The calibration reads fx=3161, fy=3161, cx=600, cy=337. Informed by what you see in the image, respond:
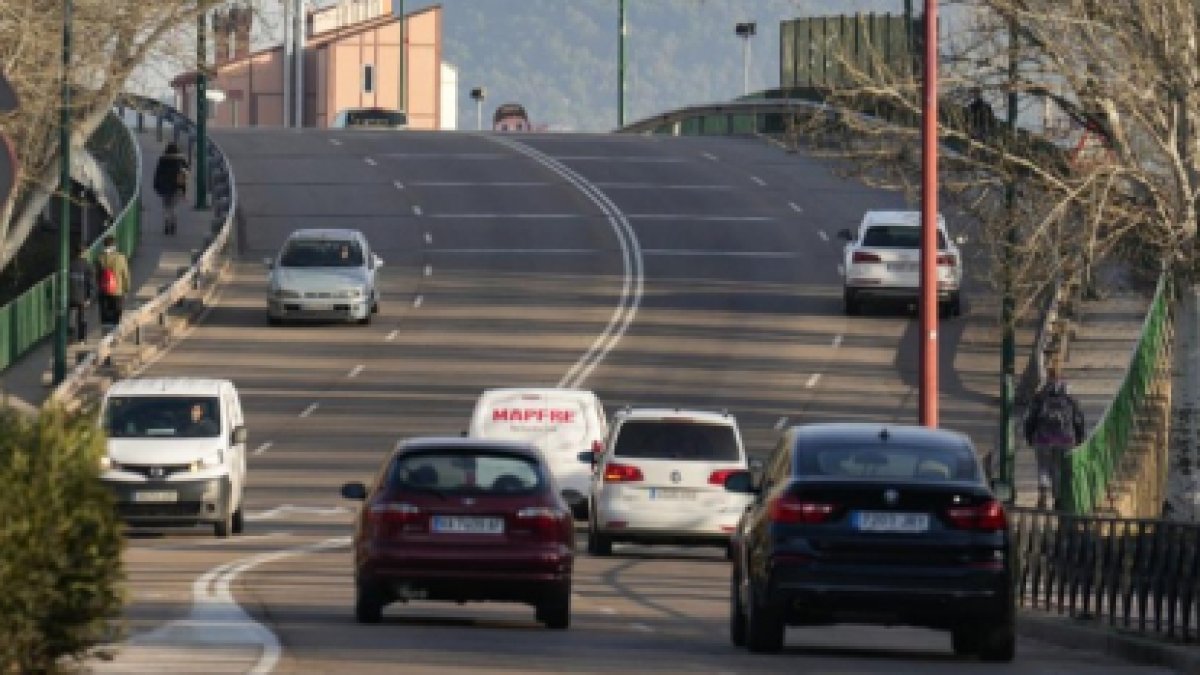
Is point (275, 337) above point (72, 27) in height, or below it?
below

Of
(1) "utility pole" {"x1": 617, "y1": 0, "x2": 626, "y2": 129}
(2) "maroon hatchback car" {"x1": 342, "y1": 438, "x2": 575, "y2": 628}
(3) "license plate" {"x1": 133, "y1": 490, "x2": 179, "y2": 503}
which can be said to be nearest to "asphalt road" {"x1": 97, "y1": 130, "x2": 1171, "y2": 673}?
(2) "maroon hatchback car" {"x1": 342, "y1": 438, "x2": 575, "y2": 628}

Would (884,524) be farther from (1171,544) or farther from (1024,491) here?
(1024,491)

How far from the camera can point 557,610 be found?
22.4 meters

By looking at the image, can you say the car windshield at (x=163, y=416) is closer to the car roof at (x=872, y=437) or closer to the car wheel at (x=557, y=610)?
the car wheel at (x=557, y=610)

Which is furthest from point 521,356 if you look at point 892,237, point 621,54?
point 621,54

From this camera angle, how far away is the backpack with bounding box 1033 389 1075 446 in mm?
36281

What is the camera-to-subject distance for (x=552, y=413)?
34781mm

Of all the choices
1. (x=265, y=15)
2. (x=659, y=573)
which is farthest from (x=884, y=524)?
(x=265, y=15)

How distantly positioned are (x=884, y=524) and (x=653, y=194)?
2127 inches

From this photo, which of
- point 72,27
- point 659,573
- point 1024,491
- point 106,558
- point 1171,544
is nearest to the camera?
point 106,558

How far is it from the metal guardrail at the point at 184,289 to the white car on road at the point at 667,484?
941 cm

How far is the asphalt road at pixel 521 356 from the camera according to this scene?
21.0 meters

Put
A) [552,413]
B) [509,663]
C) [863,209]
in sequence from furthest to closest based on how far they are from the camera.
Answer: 1. [863,209]
2. [552,413]
3. [509,663]

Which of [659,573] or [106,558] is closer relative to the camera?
[106,558]
